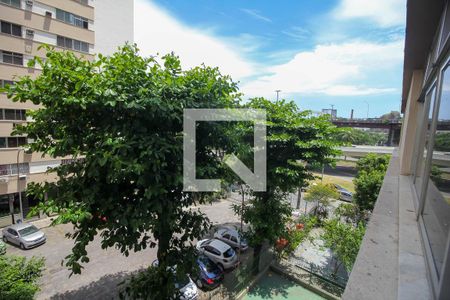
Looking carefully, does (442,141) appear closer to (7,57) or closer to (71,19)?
(7,57)

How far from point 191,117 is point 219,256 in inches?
315

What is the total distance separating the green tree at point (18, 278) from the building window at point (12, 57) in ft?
40.0

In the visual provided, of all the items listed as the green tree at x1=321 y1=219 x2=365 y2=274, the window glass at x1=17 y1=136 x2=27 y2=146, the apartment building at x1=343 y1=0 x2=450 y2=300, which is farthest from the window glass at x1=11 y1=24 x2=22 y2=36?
the green tree at x1=321 y1=219 x2=365 y2=274

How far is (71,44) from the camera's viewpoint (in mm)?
15312

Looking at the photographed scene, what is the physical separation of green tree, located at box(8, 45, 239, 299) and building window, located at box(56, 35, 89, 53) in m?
13.7

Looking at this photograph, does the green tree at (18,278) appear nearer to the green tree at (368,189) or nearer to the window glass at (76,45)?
the window glass at (76,45)

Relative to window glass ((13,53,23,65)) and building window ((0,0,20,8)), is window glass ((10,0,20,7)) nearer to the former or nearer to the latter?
building window ((0,0,20,8))

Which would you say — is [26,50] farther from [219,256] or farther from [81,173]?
[219,256]

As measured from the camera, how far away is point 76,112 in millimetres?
4379

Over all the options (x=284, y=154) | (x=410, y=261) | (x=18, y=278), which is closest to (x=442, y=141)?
(x=410, y=261)

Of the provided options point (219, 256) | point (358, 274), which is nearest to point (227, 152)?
point (358, 274)

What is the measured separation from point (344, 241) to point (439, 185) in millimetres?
8726

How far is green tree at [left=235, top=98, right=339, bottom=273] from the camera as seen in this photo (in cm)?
808

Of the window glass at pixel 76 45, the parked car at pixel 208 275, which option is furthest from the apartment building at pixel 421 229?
the window glass at pixel 76 45
